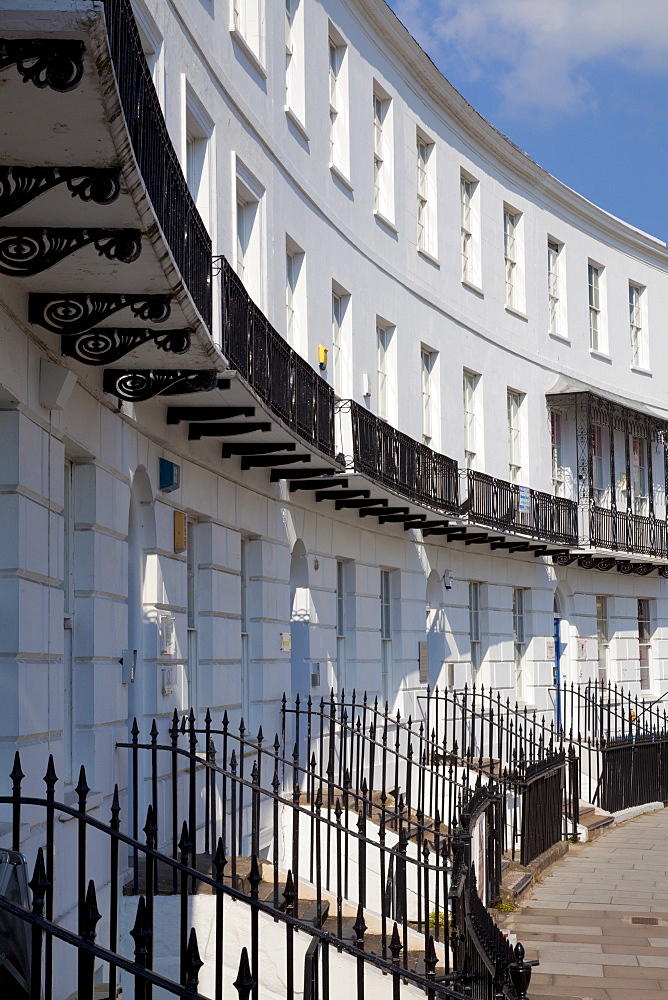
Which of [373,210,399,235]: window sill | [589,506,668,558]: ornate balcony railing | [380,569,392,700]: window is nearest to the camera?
[373,210,399,235]: window sill

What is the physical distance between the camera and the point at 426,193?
21.3m

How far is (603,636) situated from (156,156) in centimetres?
2185

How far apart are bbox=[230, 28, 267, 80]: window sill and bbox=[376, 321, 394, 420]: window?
17.6 feet

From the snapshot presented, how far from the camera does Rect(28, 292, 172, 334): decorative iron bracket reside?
751 cm

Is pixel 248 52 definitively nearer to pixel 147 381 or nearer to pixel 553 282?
pixel 147 381

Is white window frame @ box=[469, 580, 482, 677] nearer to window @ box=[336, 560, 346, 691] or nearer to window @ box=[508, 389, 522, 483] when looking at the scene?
window @ box=[508, 389, 522, 483]

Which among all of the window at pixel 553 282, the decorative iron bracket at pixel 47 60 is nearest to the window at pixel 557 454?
the window at pixel 553 282

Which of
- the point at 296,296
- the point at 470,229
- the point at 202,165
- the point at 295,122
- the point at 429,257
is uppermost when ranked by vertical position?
the point at 470,229

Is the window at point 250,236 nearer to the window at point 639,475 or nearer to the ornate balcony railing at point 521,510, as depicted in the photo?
the ornate balcony railing at point 521,510

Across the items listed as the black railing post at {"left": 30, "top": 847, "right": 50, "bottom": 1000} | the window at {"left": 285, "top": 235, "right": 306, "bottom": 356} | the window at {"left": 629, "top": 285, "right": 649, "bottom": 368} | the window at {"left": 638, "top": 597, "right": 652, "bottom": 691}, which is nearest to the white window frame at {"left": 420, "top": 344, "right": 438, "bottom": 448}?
the window at {"left": 285, "top": 235, "right": 306, "bottom": 356}

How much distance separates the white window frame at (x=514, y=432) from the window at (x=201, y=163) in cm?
1230

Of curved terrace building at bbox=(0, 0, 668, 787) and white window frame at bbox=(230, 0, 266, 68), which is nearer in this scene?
curved terrace building at bbox=(0, 0, 668, 787)

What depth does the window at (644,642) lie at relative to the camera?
29.2 metres

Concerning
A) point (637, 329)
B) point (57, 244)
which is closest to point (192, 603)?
point (57, 244)
